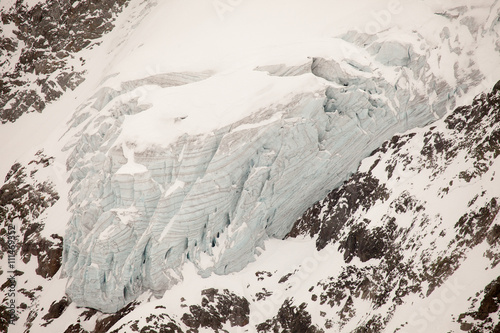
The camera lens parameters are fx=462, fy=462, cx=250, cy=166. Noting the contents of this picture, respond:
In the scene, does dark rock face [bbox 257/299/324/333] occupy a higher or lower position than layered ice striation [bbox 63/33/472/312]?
lower

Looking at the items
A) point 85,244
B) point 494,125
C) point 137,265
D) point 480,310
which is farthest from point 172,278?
point 494,125

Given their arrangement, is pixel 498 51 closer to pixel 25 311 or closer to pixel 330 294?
pixel 330 294

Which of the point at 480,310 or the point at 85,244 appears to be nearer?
the point at 480,310

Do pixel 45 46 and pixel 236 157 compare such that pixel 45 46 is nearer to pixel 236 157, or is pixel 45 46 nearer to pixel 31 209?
pixel 31 209

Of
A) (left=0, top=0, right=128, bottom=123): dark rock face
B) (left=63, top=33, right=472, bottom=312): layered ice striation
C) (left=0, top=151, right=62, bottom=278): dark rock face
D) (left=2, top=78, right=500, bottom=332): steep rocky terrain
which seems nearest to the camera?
(left=2, top=78, right=500, bottom=332): steep rocky terrain

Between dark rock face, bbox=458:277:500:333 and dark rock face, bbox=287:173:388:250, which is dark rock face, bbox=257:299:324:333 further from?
dark rock face, bbox=458:277:500:333

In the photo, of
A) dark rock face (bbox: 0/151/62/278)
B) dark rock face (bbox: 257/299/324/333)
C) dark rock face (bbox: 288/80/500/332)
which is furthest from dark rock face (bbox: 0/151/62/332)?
dark rock face (bbox: 288/80/500/332)
